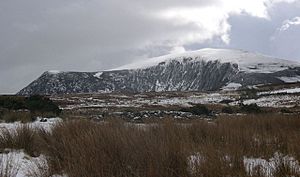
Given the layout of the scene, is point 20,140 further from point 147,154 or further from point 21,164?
point 147,154

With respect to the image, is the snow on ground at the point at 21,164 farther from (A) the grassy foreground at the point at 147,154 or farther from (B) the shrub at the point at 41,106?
(B) the shrub at the point at 41,106

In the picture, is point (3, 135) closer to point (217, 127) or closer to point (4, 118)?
point (217, 127)

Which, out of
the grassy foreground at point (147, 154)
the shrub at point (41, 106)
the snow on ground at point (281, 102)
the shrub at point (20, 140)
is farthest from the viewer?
the snow on ground at point (281, 102)

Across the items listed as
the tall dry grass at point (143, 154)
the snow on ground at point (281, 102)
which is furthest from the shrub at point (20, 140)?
the snow on ground at point (281, 102)

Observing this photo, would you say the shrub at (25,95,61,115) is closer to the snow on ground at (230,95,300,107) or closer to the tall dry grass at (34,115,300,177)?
the tall dry grass at (34,115,300,177)

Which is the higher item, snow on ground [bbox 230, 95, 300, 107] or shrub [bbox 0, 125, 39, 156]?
shrub [bbox 0, 125, 39, 156]

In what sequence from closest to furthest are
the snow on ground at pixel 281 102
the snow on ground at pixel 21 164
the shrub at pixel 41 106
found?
the snow on ground at pixel 21 164, the shrub at pixel 41 106, the snow on ground at pixel 281 102

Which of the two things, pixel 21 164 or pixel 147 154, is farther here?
A: pixel 21 164

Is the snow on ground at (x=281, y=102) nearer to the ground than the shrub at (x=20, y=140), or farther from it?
nearer to the ground

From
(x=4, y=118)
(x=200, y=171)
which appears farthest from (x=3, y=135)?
(x=4, y=118)

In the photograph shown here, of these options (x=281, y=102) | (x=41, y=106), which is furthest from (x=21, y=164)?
(x=281, y=102)

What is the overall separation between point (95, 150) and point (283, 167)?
7.95 feet

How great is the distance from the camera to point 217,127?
9.04 m

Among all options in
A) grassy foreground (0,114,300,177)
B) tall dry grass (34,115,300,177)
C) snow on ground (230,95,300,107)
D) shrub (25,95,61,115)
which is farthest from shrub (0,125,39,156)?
snow on ground (230,95,300,107)
